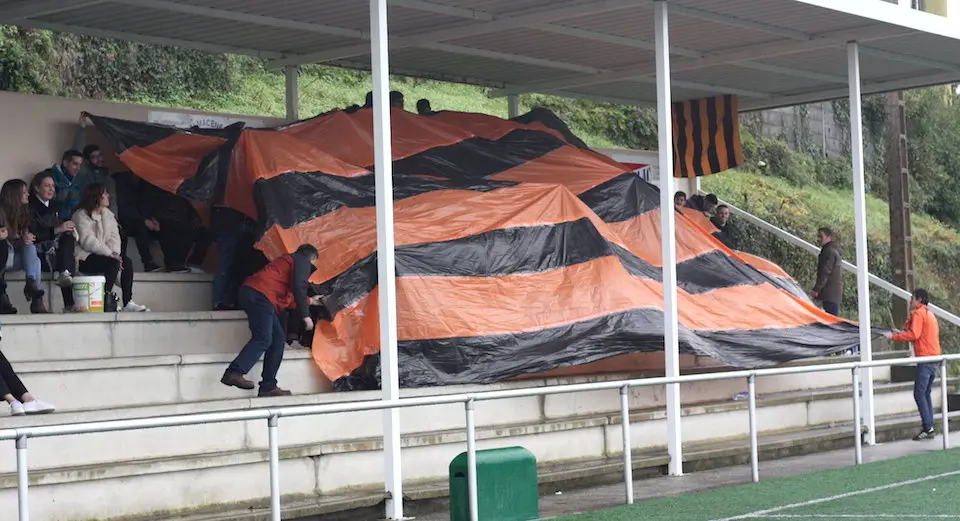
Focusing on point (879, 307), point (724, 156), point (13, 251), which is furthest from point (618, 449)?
point (879, 307)

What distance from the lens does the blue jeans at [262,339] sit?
A: 11258 millimetres

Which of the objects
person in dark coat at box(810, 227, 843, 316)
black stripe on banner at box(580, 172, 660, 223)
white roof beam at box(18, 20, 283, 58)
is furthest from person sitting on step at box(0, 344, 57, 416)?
person in dark coat at box(810, 227, 843, 316)

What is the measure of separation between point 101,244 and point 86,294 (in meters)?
0.59

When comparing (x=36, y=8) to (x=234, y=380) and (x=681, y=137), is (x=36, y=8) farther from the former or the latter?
(x=681, y=137)

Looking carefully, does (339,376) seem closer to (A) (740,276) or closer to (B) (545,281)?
(B) (545,281)

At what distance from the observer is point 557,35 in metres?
14.6

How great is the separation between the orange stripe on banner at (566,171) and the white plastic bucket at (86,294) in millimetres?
4907

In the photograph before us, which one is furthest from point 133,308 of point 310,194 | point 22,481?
point 22,481

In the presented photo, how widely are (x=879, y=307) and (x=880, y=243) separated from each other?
79.0 inches

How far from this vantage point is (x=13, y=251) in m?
11.8

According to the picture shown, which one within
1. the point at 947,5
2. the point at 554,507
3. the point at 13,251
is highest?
the point at 947,5

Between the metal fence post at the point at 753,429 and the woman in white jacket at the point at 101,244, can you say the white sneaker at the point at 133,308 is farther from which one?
the metal fence post at the point at 753,429

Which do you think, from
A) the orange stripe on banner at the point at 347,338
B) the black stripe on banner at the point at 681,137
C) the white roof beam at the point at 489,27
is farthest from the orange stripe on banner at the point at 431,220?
the black stripe on banner at the point at 681,137

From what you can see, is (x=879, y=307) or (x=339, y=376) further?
(x=879, y=307)
